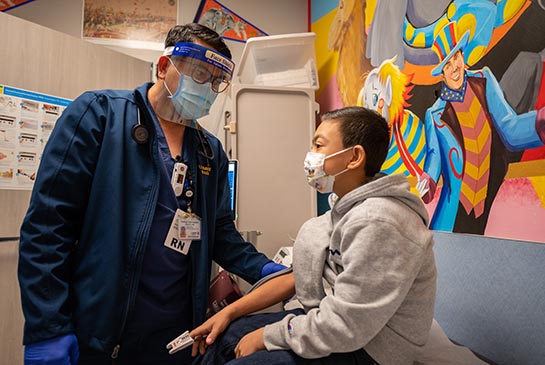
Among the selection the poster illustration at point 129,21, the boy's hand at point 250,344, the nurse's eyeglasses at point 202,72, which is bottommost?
the boy's hand at point 250,344

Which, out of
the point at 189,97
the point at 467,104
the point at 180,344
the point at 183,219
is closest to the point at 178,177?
the point at 183,219

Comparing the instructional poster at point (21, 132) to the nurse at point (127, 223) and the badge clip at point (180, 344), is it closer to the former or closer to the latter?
the nurse at point (127, 223)

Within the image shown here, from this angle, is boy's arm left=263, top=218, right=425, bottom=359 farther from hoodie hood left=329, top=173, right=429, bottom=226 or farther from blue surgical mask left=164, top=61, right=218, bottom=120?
blue surgical mask left=164, top=61, right=218, bottom=120

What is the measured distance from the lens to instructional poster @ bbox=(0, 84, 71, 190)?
1750 millimetres

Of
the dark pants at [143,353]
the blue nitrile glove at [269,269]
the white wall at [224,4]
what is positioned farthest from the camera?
the white wall at [224,4]

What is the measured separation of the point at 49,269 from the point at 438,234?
1.33 meters

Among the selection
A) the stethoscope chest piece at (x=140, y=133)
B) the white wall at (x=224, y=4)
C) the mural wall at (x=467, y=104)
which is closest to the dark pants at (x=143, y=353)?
the stethoscope chest piece at (x=140, y=133)

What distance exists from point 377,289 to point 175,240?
1.98ft

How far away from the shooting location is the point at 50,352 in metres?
0.85

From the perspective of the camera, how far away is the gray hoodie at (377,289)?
0.76 metres

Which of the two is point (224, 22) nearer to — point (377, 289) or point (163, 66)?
point (163, 66)

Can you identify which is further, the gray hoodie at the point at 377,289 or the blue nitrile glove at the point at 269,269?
the blue nitrile glove at the point at 269,269

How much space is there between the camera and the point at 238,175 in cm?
231

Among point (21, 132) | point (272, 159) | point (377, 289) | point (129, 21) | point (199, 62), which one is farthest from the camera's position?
point (129, 21)
